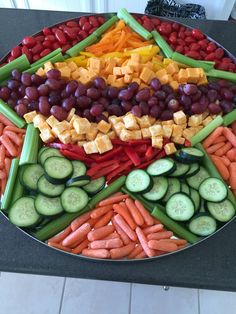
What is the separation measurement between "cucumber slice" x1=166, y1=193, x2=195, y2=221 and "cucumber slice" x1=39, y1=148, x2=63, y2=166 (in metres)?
0.41

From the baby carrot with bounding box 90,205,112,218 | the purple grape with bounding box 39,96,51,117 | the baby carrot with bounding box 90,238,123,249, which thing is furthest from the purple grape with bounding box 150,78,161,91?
the baby carrot with bounding box 90,238,123,249

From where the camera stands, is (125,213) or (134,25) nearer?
(125,213)

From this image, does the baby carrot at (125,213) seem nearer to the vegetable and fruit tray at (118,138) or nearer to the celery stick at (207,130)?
the vegetable and fruit tray at (118,138)

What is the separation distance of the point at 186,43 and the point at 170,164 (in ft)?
2.29

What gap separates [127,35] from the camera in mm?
1590

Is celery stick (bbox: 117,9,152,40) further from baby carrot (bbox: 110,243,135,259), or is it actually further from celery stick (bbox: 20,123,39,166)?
baby carrot (bbox: 110,243,135,259)

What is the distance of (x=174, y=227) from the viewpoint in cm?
108

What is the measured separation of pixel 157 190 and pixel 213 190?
18 centimetres

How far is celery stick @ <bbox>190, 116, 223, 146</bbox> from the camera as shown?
1276mm

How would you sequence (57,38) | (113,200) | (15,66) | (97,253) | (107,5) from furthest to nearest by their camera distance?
(107,5) < (57,38) < (15,66) < (113,200) < (97,253)

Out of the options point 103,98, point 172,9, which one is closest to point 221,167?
point 103,98

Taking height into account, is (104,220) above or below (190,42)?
below

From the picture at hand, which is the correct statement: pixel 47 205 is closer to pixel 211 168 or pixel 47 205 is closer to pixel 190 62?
pixel 211 168

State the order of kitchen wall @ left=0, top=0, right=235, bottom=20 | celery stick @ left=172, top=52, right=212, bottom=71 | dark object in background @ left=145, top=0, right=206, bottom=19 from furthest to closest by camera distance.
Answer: kitchen wall @ left=0, top=0, right=235, bottom=20 → dark object in background @ left=145, top=0, right=206, bottom=19 → celery stick @ left=172, top=52, right=212, bottom=71
